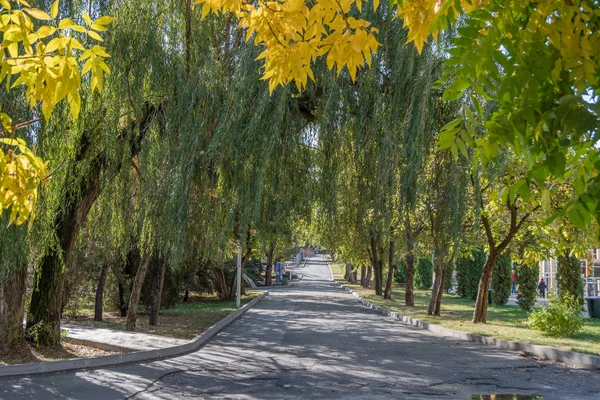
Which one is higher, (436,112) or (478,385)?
(436,112)

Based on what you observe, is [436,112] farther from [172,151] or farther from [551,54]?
[551,54]

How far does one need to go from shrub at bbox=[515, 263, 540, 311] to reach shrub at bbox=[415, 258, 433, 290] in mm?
23856

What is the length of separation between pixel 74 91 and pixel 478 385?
26.1 feet

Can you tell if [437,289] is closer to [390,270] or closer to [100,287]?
[390,270]

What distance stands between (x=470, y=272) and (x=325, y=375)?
28.9m

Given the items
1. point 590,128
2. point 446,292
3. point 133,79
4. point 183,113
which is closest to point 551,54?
point 590,128

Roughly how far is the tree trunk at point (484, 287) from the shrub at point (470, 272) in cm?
1530

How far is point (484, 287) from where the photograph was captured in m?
19.9

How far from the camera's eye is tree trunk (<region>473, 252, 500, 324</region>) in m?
19.8

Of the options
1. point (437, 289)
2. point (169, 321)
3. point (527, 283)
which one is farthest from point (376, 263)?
point (169, 321)

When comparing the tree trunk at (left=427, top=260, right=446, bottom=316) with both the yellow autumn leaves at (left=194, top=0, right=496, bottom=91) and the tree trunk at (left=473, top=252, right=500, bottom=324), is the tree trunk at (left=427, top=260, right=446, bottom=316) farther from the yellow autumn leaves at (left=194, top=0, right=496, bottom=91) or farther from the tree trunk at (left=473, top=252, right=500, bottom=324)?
the yellow autumn leaves at (left=194, top=0, right=496, bottom=91)

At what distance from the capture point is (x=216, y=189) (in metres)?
9.05

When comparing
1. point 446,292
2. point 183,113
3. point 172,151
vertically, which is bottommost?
point 446,292

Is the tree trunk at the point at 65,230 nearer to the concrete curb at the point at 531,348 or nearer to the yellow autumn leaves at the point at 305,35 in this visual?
the yellow autumn leaves at the point at 305,35
